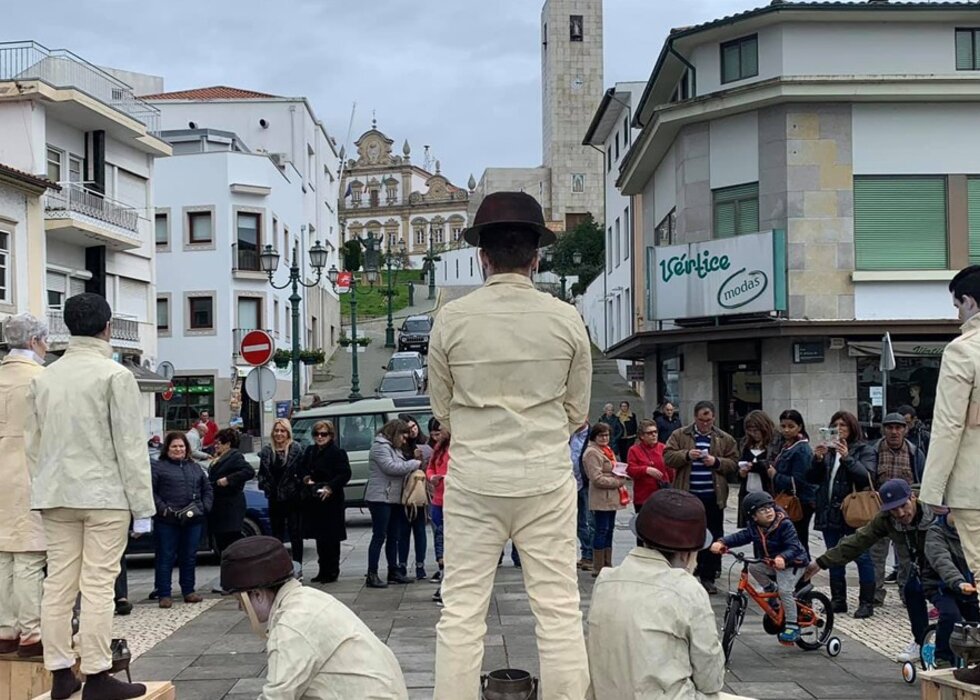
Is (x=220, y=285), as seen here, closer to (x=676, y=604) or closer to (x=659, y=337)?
(x=659, y=337)

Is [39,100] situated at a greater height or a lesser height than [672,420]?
greater

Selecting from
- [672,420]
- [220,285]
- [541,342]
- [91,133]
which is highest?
[91,133]

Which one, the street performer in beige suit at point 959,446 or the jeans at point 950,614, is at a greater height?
the street performer in beige suit at point 959,446

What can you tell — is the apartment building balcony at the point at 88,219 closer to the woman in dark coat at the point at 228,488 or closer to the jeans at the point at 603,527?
the woman in dark coat at the point at 228,488

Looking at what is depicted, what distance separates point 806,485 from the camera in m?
9.88

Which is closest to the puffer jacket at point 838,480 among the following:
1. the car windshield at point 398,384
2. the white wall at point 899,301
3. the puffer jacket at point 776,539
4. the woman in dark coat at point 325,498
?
the puffer jacket at point 776,539

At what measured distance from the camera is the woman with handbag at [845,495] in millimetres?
9148

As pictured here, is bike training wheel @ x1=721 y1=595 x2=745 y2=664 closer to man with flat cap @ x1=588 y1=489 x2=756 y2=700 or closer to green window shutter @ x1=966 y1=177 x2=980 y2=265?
man with flat cap @ x1=588 y1=489 x2=756 y2=700

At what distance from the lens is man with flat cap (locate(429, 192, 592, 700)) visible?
4.29 m

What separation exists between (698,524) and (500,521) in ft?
2.58

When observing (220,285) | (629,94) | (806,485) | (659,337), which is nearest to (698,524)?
(806,485)

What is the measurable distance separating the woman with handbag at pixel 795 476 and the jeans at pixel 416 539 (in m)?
3.72

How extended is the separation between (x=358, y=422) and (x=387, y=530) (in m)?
5.52

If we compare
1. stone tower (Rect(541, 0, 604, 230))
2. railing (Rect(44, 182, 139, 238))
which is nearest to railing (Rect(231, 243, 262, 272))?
railing (Rect(44, 182, 139, 238))
